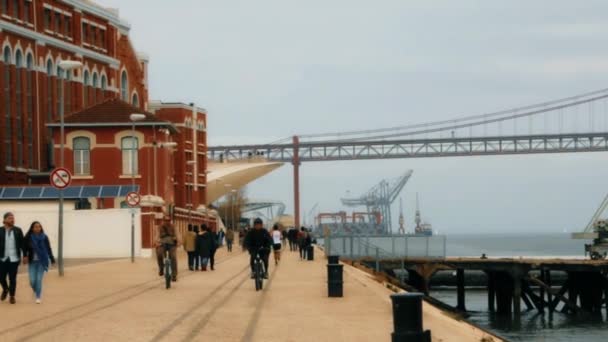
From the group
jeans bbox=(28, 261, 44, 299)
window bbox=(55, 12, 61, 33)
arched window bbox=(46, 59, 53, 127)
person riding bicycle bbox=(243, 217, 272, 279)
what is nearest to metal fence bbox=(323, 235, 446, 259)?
arched window bbox=(46, 59, 53, 127)

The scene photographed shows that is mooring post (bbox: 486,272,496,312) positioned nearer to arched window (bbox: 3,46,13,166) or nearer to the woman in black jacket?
the woman in black jacket

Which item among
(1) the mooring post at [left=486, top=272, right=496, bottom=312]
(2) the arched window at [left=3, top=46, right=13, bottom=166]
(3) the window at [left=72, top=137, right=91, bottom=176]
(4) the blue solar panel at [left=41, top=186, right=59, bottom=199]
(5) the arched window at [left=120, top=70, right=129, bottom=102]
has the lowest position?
(1) the mooring post at [left=486, top=272, right=496, bottom=312]

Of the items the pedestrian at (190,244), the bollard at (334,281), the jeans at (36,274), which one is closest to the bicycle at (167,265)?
the bollard at (334,281)

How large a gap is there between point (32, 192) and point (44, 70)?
23914 millimetres

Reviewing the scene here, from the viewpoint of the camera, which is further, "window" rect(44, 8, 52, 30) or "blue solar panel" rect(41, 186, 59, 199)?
"window" rect(44, 8, 52, 30)

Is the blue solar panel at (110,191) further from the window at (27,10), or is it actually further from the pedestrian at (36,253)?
the pedestrian at (36,253)

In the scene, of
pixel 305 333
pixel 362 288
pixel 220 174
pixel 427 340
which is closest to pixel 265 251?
pixel 362 288

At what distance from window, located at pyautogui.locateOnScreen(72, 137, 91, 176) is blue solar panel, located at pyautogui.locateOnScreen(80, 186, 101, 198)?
19.6 ft

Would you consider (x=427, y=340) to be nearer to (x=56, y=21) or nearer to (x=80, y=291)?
(x=80, y=291)

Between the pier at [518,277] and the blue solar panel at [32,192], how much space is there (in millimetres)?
17003

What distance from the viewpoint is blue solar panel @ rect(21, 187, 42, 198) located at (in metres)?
68.9

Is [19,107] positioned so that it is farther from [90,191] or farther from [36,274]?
[36,274]

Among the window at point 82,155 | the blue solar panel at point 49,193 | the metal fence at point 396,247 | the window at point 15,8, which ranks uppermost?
the window at point 15,8

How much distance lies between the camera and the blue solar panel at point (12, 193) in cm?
6969
